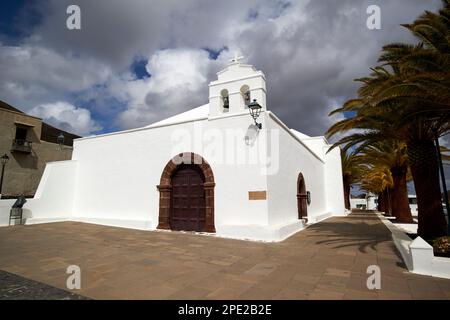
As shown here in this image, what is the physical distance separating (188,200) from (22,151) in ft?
46.5

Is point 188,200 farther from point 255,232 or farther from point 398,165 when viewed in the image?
point 398,165

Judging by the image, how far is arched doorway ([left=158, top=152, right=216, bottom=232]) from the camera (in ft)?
27.9

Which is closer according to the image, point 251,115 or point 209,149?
point 251,115

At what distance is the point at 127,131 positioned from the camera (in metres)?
10.4

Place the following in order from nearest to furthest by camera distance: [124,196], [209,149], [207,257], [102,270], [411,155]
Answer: [102,270] < [207,257] < [411,155] < [209,149] < [124,196]

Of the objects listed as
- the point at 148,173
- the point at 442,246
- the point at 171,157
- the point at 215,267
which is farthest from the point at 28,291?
the point at 442,246

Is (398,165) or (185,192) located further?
(398,165)

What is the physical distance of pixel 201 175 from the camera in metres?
8.73

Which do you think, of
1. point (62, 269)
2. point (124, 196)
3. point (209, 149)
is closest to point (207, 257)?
point (62, 269)

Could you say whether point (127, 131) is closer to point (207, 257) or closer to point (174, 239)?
point (174, 239)

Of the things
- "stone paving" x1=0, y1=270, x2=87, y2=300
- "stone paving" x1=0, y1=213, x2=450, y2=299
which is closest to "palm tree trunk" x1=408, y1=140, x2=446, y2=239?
"stone paving" x1=0, y1=213, x2=450, y2=299

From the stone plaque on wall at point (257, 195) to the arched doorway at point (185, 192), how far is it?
128cm

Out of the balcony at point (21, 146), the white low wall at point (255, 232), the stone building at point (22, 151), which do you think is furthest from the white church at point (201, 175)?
the balcony at point (21, 146)
